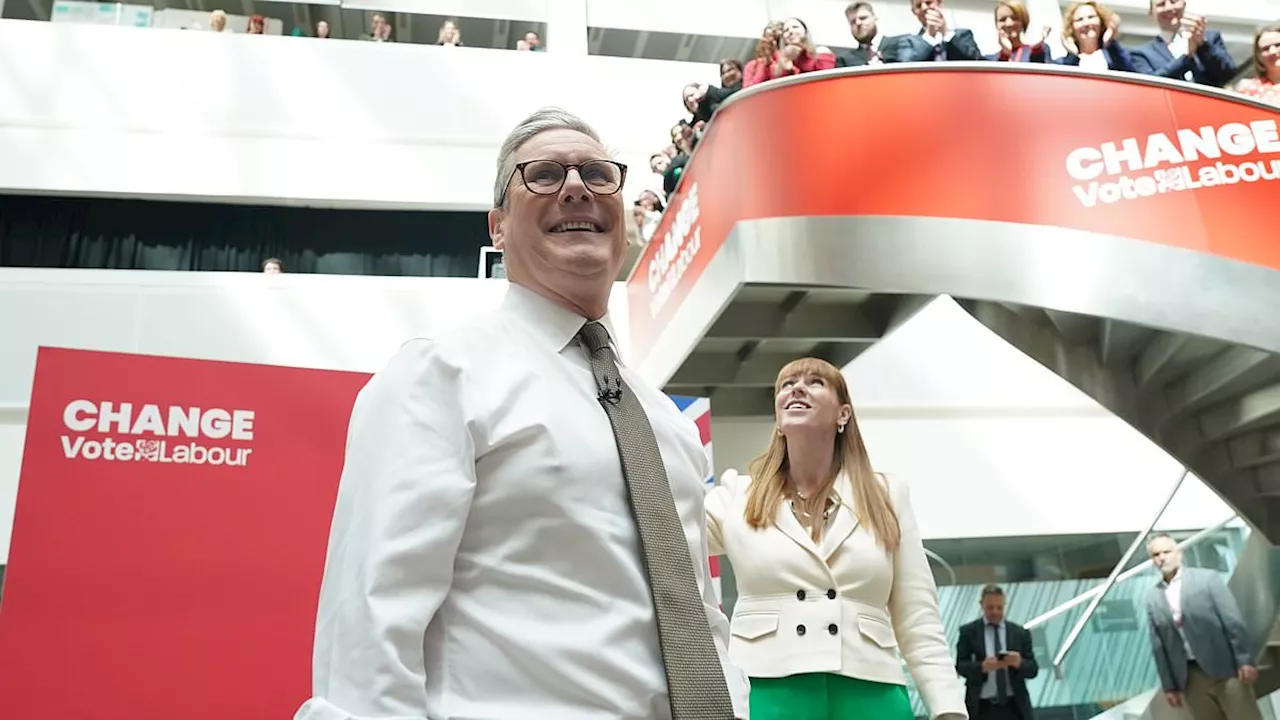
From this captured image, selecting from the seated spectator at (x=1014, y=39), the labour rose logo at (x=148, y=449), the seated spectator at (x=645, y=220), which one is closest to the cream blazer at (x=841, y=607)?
the labour rose logo at (x=148, y=449)

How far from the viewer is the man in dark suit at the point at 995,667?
4.92m

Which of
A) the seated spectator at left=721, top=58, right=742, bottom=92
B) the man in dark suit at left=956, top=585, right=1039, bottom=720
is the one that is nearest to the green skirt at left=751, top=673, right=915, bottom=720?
the man in dark suit at left=956, top=585, right=1039, bottom=720

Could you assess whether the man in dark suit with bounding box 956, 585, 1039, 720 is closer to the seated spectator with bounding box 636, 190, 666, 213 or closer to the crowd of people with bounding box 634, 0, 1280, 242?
the crowd of people with bounding box 634, 0, 1280, 242

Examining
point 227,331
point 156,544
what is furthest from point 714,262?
point 227,331

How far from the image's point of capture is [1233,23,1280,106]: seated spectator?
453 cm

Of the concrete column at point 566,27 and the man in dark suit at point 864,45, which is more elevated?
the concrete column at point 566,27

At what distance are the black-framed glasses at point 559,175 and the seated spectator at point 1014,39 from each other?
4240mm

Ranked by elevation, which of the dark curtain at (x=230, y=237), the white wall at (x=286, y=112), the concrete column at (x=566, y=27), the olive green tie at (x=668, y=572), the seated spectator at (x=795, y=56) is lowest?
the olive green tie at (x=668, y=572)

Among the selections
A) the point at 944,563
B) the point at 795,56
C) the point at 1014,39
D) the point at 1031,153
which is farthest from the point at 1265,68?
the point at 944,563

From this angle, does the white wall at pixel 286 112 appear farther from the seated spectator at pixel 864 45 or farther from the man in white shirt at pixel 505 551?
the man in white shirt at pixel 505 551

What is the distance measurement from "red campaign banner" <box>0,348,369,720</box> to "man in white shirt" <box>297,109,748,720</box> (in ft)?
6.52

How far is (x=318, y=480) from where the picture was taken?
3.06 metres

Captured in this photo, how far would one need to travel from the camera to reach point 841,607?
7.73 feet

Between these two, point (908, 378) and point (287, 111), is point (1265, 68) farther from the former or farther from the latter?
point (287, 111)
